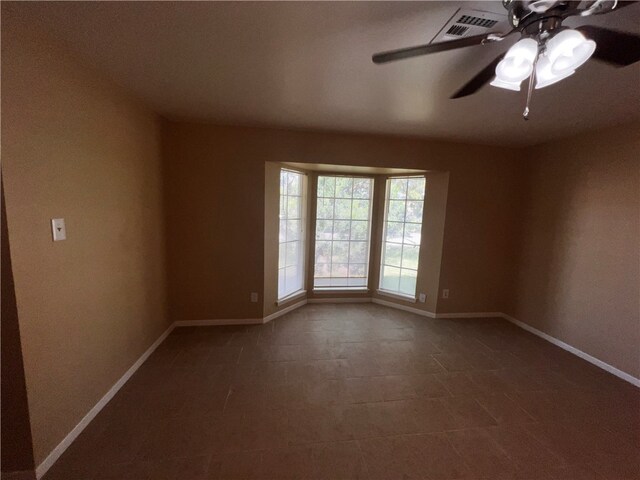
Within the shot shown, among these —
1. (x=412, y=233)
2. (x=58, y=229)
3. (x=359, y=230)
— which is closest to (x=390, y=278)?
(x=412, y=233)

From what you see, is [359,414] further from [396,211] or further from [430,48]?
[396,211]

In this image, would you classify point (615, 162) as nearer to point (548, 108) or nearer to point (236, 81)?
point (548, 108)

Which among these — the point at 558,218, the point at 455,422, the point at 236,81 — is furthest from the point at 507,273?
the point at 236,81

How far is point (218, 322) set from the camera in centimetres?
304

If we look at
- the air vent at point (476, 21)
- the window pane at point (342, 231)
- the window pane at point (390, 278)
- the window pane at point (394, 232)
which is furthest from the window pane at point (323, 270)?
the air vent at point (476, 21)

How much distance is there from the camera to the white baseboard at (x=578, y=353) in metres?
2.24

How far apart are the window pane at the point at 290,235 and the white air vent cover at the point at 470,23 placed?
86.8 inches

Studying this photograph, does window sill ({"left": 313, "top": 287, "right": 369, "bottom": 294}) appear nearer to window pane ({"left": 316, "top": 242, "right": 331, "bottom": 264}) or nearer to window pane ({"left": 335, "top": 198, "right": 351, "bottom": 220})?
window pane ({"left": 316, "top": 242, "right": 331, "bottom": 264})

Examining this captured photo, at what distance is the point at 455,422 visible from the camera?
177cm

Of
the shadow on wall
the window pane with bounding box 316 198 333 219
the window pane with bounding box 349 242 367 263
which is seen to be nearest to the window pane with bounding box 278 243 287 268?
the window pane with bounding box 316 198 333 219

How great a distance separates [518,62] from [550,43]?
0.10m

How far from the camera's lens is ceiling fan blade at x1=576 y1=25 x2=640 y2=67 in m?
0.92

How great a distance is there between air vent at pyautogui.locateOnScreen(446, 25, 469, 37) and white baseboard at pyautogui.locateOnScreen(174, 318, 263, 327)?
2.99 m

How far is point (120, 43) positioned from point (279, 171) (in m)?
1.80
